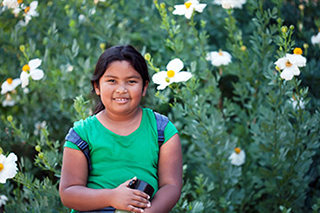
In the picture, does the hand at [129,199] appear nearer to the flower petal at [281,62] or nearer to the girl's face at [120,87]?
the girl's face at [120,87]

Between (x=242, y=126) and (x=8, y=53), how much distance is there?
4.83ft

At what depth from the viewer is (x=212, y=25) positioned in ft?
9.40

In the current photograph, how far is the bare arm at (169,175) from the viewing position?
1408mm

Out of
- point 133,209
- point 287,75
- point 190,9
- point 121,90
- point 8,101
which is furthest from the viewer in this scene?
point 8,101

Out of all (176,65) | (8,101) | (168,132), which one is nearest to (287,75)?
(176,65)

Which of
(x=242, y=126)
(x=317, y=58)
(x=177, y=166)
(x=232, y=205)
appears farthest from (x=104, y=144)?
(x=317, y=58)

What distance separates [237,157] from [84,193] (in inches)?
38.8

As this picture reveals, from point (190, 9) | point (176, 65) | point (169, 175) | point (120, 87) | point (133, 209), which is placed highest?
point (190, 9)

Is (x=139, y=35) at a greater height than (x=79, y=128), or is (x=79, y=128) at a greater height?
(x=139, y=35)

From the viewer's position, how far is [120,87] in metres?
1.44

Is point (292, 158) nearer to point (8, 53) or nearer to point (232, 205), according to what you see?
point (232, 205)

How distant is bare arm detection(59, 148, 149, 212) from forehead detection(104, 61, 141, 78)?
0.93 feet

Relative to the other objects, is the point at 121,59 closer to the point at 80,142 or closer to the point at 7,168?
the point at 80,142

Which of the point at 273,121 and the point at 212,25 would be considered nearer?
the point at 273,121
